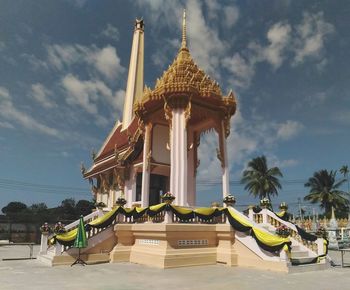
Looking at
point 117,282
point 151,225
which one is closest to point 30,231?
point 151,225

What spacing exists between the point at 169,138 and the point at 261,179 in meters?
29.8

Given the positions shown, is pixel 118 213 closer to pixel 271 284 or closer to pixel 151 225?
pixel 151 225

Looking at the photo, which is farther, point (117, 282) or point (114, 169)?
point (114, 169)

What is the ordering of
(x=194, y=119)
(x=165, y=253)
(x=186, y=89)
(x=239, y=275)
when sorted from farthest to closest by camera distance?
1. (x=194, y=119)
2. (x=186, y=89)
3. (x=165, y=253)
4. (x=239, y=275)

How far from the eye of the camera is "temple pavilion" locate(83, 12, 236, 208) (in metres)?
13.9

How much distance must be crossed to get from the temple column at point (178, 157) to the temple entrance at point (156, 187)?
3.32 meters

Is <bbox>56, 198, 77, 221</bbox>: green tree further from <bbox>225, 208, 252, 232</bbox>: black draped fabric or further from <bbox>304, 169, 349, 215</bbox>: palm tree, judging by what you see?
<bbox>304, 169, 349, 215</bbox>: palm tree

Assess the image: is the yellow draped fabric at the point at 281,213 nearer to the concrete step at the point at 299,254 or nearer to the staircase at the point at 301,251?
the staircase at the point at 301,251

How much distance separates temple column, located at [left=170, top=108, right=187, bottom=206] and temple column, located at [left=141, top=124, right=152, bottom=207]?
6.63 feet

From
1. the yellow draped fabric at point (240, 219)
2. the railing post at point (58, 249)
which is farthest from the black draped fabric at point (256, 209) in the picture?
the railing post at point (58, 249)

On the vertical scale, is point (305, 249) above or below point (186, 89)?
below

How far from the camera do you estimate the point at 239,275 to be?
9203 millimetres

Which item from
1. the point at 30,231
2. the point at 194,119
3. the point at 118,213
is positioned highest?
the point at 194,119

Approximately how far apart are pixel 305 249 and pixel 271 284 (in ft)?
13.8
